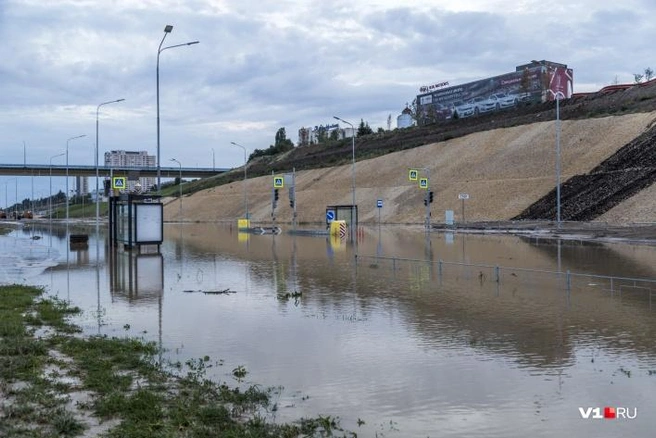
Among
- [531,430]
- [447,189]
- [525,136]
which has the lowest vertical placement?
[531,430]

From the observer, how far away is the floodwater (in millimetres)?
7262

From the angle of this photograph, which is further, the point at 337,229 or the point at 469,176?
the point at 469,176

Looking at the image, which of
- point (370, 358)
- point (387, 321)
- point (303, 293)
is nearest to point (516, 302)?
point (387, 321)

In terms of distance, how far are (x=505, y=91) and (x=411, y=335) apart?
364 ft

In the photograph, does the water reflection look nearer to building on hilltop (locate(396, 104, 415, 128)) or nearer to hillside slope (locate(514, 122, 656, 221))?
hillside slope (locate(514, 122, 656, 221))

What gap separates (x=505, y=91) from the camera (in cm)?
11500

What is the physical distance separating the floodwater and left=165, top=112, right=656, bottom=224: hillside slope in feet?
116

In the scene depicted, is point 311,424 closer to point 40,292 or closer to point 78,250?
point 40,292

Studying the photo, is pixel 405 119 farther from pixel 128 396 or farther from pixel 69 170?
pixel 128 396

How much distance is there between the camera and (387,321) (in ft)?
41.6

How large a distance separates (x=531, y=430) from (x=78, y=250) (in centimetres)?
3144

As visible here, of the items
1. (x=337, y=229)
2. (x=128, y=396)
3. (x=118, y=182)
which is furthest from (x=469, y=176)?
(x=128, y=396)

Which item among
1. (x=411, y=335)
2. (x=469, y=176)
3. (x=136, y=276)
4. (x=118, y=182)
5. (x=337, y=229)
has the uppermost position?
(x=469, y=176)

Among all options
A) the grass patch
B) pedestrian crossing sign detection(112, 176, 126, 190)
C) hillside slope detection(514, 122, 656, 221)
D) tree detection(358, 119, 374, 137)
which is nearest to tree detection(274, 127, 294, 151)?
tree detection(358, 119, 374, 137)
